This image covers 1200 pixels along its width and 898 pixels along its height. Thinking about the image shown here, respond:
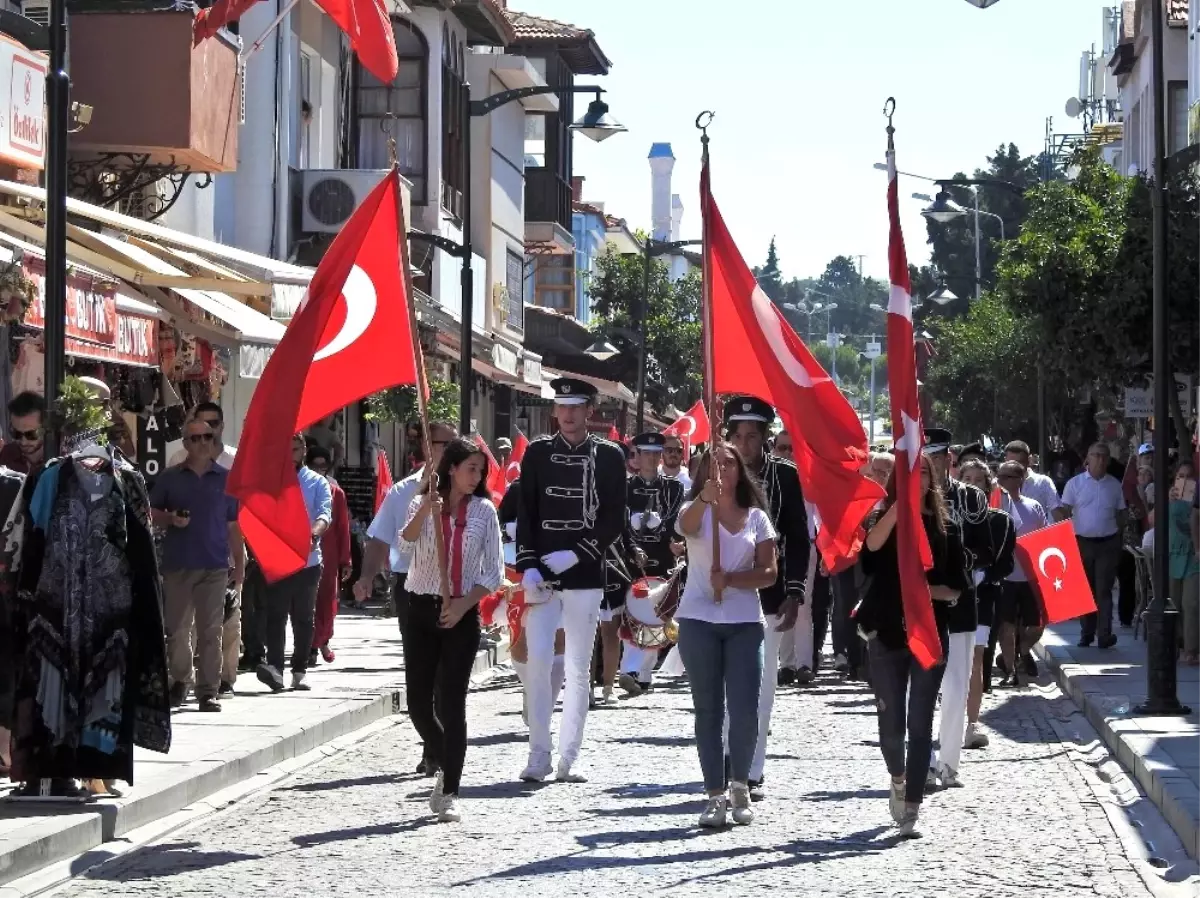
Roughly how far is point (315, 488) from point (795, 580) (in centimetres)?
600

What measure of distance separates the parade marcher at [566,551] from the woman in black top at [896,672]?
2.03 metres

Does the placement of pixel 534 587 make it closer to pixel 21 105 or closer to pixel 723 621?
pixel 723 621

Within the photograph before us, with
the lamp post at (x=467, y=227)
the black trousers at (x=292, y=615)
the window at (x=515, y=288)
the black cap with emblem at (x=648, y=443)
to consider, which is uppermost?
the window at (x=515, y=288)

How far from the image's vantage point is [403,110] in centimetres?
3725

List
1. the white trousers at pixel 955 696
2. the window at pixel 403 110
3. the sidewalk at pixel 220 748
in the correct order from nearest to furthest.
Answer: the sidewalk at pixel 220 748
the white trousers at pixel 955 696
the window at pixel 403 110

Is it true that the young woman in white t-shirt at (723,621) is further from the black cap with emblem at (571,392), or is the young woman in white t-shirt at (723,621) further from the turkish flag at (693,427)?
the turkish flag at (693,427)

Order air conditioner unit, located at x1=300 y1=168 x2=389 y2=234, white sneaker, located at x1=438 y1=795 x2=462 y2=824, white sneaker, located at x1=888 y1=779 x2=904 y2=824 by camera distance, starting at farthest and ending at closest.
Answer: air conditioner unit, located at x1=300 y1=168 x2=389 y2=234 < white sneaker, located at x1=438 y1=795 x2=462 y2=824 < white sneaker, located at x1=888 y1=779 x2=904 y2=824

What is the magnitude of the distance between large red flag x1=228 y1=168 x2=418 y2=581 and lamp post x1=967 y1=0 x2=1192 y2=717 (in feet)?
20.5

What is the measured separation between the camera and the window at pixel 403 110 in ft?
120

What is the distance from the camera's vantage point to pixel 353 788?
12219mm

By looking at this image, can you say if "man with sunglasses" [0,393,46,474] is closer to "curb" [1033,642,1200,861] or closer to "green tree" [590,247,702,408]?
"curb" [1033,642,1200,861]

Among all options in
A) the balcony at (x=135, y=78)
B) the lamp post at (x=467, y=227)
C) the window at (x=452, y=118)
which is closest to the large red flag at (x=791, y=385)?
the balcony at (x=135, y=78)

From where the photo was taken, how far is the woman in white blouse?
36.1 feet

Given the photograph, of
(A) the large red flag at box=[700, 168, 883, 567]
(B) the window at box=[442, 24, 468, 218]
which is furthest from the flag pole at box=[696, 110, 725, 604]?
(B) the window at box=[442, 24, 468, 218]
